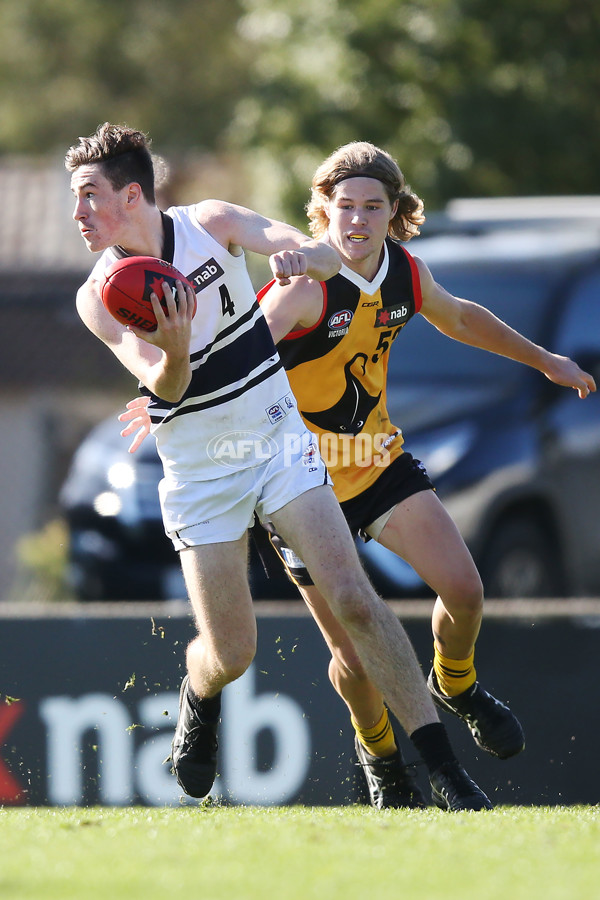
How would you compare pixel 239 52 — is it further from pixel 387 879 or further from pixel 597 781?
pixel 387 879

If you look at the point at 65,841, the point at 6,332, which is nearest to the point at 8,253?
the point at 6,332

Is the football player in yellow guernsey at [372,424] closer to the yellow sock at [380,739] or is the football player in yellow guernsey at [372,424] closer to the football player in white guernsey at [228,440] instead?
the yellow sock at [380,739]

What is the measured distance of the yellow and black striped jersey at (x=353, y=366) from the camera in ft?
17.4

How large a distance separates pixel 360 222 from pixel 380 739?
79.6 inches

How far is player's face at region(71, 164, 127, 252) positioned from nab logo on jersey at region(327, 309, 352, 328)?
2.84ft

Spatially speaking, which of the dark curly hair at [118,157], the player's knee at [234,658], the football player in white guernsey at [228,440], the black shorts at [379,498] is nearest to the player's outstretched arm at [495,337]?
the black shorts at [379,498]

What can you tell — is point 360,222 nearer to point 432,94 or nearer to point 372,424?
point 372,424

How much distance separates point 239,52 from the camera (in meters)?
32.4

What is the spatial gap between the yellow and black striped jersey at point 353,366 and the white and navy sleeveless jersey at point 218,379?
34 centimetres

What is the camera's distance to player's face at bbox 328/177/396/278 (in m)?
5.32

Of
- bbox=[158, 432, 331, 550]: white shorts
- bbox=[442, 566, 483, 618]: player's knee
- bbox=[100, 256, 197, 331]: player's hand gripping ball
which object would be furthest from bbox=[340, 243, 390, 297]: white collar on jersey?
bbox=[442, 566, 483, 618]: player's knee

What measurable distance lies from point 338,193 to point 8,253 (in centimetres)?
1896

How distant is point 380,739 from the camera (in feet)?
18.3

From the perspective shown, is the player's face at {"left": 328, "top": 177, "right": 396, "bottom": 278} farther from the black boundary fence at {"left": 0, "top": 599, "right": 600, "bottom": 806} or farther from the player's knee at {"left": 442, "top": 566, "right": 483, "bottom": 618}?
the black boundary fence at {"left": 0, "top": 599, "right": 600, "bottom": 806}
